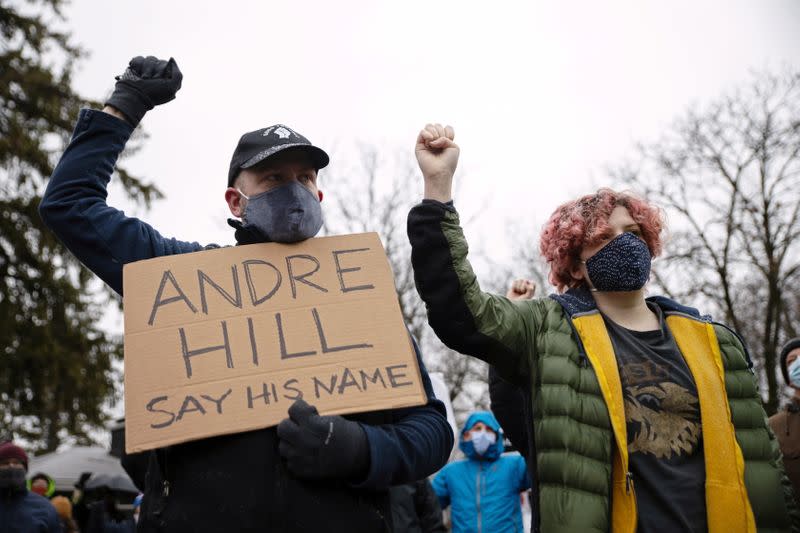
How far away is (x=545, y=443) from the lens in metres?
2.38

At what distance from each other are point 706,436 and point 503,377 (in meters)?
0.69

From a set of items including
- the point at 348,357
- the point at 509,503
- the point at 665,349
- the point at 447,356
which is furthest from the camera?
the point at 447,356

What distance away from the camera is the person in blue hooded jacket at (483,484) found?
6.16 meters

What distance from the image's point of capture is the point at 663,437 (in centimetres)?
244

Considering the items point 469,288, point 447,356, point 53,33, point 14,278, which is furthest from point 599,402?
point 447,356

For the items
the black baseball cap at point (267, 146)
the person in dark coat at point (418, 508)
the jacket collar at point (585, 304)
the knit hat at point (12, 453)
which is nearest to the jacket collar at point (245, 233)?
the black baseball cap at point (267, 146)

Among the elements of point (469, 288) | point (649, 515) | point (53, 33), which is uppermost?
point (53, 33)

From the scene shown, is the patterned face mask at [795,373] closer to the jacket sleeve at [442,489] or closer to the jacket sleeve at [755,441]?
the jacket sleeve at [755,441]

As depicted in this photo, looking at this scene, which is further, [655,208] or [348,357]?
[655,208]

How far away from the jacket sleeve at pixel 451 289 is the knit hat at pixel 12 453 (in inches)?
210

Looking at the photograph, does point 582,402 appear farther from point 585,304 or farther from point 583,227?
point 583,227

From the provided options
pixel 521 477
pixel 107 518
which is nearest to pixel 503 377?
pixel 521 477

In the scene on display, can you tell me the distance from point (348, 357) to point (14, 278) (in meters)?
12.0

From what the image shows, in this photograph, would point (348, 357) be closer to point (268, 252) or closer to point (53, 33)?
point (268, 252)
